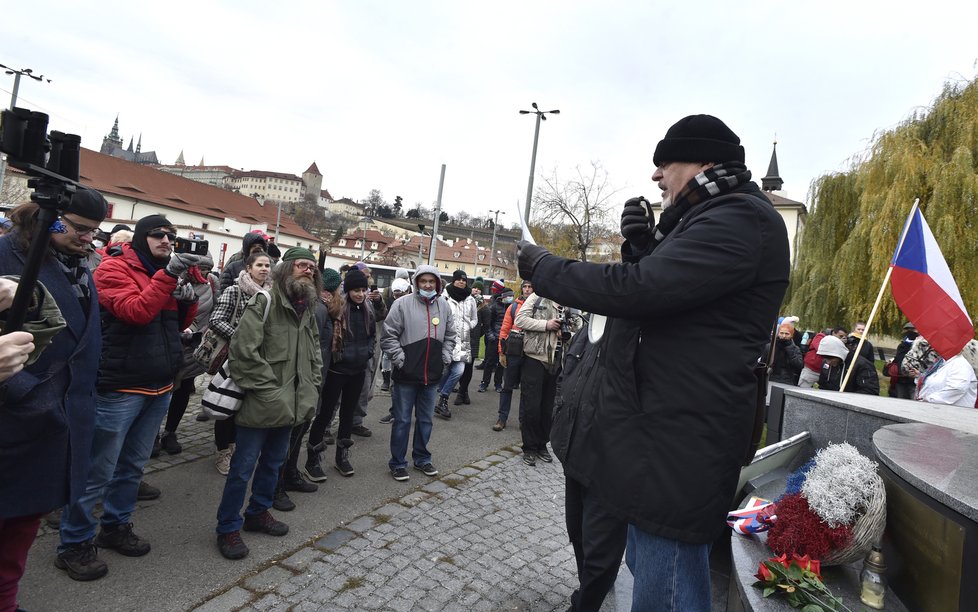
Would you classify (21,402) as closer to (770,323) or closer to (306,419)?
(306,419)

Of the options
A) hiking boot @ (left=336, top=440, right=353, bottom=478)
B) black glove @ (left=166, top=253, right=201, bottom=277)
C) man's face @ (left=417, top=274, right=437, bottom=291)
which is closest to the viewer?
black glove @ (left=166, top=253, right=201, bottom=277)

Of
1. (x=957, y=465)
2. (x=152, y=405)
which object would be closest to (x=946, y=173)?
(x=957, y=465)

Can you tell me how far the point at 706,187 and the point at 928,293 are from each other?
16.8 feet

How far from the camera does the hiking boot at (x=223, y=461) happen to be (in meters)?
5.34

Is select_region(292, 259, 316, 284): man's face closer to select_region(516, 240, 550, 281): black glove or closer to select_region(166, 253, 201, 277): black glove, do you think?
select_region(166, 253, 201, 277): black glove

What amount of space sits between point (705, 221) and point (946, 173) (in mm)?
15458

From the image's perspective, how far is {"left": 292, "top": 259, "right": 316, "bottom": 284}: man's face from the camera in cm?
428

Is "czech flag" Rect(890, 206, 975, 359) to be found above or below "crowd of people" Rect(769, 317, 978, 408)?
above

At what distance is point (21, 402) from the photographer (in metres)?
2.38

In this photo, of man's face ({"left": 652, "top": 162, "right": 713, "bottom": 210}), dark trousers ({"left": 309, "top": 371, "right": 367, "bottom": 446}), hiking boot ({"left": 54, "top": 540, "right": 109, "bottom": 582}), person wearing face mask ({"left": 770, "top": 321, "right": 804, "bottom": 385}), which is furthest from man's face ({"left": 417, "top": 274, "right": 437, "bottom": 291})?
person wearing face mask ({"left": 770, "top": 321, "right": 804, "bottom": 385})

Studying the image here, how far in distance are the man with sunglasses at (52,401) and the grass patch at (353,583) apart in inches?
61.9

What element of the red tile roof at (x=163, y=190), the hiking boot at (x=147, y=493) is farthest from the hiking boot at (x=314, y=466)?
the red tile roof at (x=163, y=190)

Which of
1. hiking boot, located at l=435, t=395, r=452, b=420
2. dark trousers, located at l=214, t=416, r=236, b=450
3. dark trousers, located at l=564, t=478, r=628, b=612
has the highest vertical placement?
dark trousers, located at l=564, t=478, r=628, b=612

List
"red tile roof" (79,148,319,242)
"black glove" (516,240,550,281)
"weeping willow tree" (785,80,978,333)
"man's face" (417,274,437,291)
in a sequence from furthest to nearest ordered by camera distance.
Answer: "red tile roof" (79,148,319,242), "weeping willow tree" (785,80,978,333), "man's face" (417,274,437,291), "black glove" (516,240,550,281)
